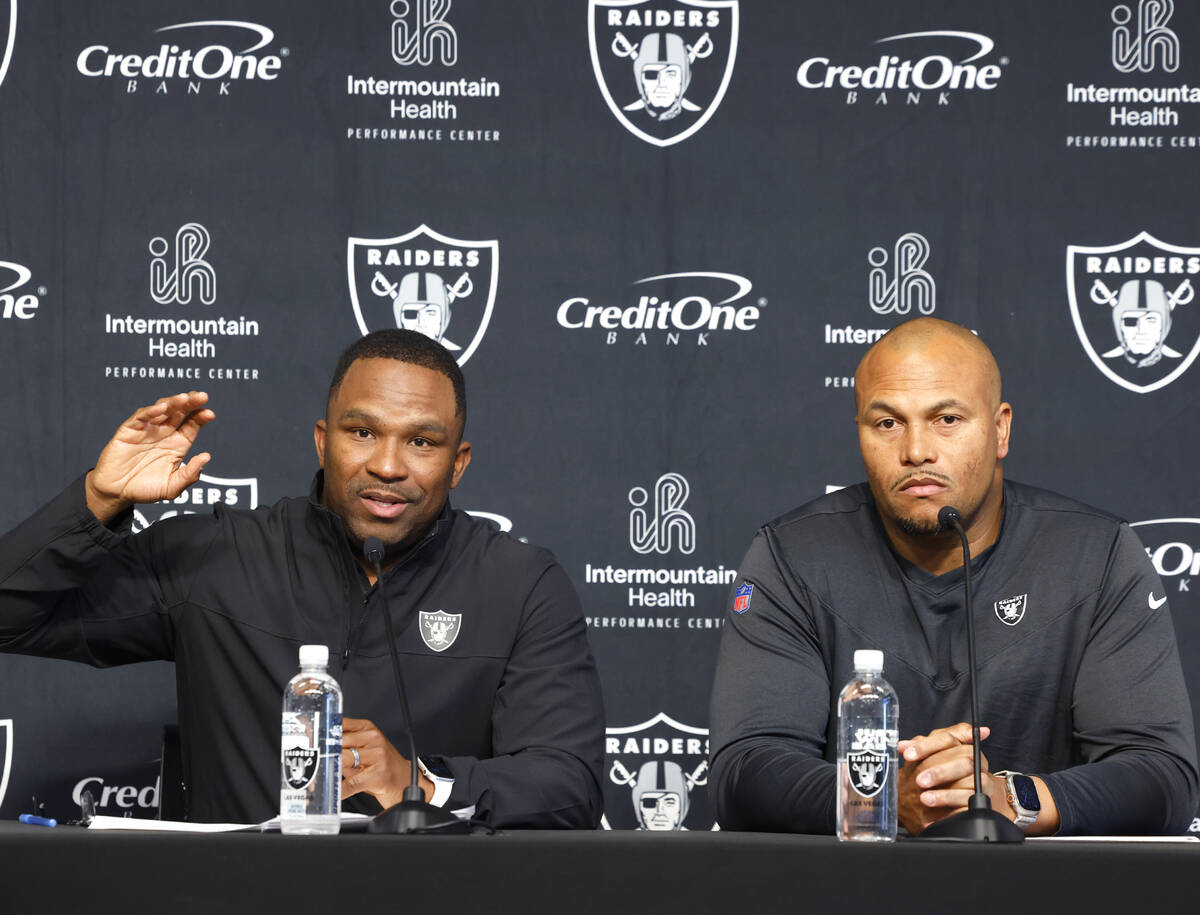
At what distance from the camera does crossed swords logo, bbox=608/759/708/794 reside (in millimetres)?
3201

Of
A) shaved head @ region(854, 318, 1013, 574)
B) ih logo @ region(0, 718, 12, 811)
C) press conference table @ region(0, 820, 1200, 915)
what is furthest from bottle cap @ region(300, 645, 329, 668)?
ih logo @ region(0, 718, 12, 811)

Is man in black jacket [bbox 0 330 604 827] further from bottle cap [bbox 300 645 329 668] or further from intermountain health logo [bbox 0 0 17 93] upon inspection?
intermountain health logo [bbox 0 0 17 93]

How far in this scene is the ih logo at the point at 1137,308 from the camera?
328 cm

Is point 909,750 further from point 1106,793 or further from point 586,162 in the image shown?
point 586,162

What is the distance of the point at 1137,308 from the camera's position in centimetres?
329

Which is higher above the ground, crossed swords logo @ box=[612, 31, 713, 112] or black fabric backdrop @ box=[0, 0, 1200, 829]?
crossed swords logo @ box=[612, 31, 713, 112]

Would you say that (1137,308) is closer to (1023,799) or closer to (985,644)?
(985,644)

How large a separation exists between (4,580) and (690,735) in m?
1.60

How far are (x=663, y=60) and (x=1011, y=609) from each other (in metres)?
1.68

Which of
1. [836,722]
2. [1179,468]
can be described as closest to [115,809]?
[836,722]

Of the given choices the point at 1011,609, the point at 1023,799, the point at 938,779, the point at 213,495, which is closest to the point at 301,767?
the point at 938,779

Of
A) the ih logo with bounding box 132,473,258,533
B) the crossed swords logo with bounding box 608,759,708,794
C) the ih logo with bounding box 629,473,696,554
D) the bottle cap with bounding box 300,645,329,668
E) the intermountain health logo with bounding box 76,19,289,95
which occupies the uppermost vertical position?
the intermountain health logo with bounding box 76,19,289,95

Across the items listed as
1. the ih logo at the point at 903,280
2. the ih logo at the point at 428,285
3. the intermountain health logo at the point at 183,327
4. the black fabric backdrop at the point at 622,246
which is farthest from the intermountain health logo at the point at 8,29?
the ih logo at the point at 903,280

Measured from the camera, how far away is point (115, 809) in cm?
313
